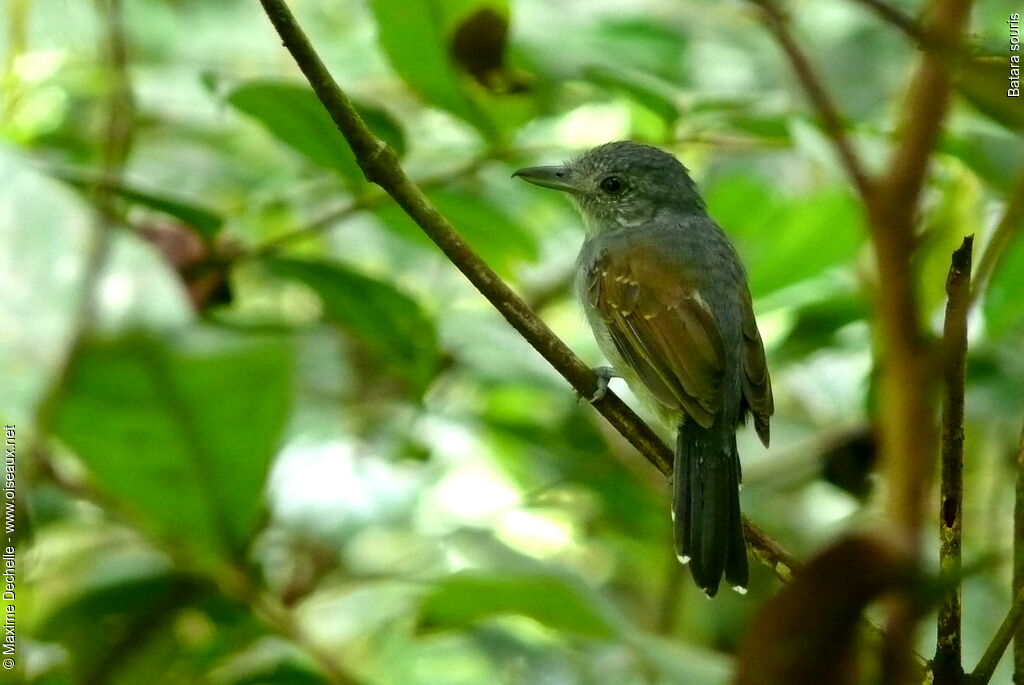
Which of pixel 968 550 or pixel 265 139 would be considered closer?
pixel 968 550

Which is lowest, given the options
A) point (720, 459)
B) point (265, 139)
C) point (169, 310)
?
point (169, 310)

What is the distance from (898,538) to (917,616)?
0.17 feet

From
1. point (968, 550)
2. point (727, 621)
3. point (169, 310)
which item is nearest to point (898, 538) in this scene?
point (169, 310)

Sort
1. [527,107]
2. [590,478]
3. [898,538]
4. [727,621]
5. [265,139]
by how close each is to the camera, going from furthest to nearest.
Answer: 1. [265,139]
2. [727,621]
3. [590,478]
4. [527,107]
5. [898,538]

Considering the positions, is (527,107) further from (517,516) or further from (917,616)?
(917,616)

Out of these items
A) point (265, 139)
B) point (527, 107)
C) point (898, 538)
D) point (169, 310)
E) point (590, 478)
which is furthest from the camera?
point (265, 139)

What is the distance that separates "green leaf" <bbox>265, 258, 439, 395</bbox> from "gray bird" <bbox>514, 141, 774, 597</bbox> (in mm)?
483

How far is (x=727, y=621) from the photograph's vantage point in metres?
3.97

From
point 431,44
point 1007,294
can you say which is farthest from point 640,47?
point 1007,294

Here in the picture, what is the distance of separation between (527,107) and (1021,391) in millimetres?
1584

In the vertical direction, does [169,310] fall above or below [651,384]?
below

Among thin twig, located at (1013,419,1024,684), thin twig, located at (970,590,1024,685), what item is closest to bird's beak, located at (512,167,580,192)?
thin twig, located at (1013,419,1024,684)

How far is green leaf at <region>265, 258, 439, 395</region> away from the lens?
114 inches

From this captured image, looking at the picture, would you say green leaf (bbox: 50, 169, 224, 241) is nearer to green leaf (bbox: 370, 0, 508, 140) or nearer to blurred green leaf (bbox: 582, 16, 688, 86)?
green leaf (bbox: 370, 0, 508, 140)
